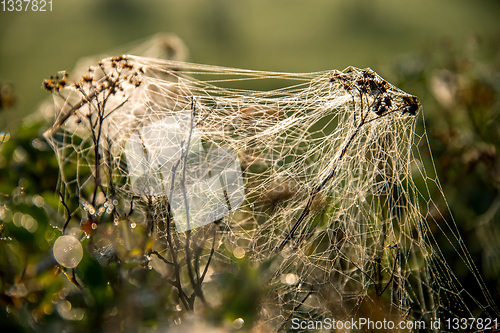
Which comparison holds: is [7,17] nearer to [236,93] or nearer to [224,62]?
[224,62]

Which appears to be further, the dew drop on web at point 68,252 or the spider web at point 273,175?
the spider web at point 273,175

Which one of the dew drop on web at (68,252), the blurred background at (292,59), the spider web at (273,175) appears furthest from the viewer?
the blurred background at (292,59)

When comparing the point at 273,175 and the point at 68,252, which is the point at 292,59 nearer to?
the point at 273,175

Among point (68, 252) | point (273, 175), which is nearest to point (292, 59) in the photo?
point (273, 175)

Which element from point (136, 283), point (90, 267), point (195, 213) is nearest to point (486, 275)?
point (195, 213)

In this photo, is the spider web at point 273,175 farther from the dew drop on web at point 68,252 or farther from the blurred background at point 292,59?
the blurred background at point 292,59

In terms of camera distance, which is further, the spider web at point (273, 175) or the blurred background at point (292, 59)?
the blurred background at point (292, 59)

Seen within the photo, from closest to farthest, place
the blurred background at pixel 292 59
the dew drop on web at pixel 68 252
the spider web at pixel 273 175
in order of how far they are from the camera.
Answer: the dew drop on web at pixel 68 252
the spider web at pixel 273 175
the blurred background at pixel 292 59

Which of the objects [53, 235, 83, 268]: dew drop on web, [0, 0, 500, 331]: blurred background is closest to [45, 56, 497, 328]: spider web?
[53, 235, 83, 268]: dew drop on web

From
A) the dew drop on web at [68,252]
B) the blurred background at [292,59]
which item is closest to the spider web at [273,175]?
the dew drop on web at [68,252]
